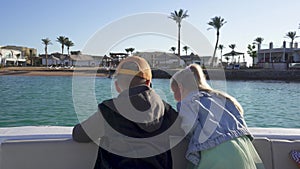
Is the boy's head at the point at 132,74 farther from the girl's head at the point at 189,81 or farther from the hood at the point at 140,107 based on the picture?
the girl's head at the point at 189,81

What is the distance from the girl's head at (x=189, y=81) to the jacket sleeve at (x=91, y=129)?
0.49 metres

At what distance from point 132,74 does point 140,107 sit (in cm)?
17

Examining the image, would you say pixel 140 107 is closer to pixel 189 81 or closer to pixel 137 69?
pixel 137 69

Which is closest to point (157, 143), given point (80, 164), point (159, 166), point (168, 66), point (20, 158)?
point (159, 166)

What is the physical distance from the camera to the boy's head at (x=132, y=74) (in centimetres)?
157

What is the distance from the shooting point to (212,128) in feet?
5.29

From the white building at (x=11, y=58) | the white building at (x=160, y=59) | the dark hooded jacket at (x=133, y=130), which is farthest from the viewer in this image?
the white building at (x=11, y=58)

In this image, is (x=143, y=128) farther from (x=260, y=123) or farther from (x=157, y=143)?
(x=260, y=123)

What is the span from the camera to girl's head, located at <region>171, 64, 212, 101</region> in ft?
5.79

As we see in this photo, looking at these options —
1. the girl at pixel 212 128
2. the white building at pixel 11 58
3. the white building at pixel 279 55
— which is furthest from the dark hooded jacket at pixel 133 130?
the white building at pixel 11 58

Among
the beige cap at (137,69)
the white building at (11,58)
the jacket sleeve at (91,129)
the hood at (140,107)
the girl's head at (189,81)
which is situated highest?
the white building at (11,58)

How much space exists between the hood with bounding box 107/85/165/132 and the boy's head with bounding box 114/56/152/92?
5 cm

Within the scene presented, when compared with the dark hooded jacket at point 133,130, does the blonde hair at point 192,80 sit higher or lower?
higher

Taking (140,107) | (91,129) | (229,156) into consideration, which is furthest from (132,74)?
(229,156)
